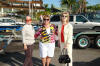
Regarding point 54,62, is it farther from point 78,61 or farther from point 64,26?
point 64,26

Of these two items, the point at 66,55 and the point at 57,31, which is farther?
the point at 57,31

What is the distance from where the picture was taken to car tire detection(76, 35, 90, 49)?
7.92 meters

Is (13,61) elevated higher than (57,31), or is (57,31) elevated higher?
(57,31)

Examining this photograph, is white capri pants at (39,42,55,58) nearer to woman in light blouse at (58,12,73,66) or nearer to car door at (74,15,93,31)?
woman in light blouse at (58,12,73,66)

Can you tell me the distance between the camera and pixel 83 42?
26.1 feet

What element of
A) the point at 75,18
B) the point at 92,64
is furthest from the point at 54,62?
the point at 75,18

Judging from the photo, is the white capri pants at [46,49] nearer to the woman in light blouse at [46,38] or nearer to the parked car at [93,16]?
the woman in light blouse at [46,38]

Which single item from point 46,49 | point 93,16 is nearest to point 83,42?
point 46,49

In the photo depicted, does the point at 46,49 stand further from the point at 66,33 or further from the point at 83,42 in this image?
the point at 83,42

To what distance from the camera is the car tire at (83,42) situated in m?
7.92

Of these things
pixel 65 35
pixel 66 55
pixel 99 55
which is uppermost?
pixel 65 35

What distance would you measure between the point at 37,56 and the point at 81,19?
736 centimetres

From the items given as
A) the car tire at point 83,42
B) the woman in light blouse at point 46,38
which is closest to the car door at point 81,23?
the car tire at point 83,42

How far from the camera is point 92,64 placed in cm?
559
